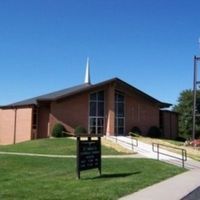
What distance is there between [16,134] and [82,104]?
789 cm

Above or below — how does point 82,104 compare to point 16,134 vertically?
above

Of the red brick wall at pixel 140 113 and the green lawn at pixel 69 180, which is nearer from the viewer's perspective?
the green lawn at pixel 69 180

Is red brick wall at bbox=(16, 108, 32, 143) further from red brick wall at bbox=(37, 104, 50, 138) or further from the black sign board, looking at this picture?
the black sign board

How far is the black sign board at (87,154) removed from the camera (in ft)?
54.6

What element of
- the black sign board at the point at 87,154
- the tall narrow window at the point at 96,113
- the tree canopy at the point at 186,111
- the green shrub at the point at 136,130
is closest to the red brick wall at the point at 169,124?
the green shrub at the point at 136,130

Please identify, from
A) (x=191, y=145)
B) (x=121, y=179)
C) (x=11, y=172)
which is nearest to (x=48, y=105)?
(x=191, y=145)

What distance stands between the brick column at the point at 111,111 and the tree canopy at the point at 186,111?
35453 mm

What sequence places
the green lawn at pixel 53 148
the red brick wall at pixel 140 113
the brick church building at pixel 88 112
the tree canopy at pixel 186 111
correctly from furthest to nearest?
the tree canopy at pixel 186 111 → the red brick wall at pixel 140 113 → the brick church building at pixel 88 112 → the green lawn at pixel 53 148

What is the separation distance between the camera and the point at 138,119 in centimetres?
5103

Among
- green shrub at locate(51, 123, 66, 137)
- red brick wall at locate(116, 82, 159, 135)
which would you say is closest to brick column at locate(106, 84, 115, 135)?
red brick wall at locate(116, 82, 159, 135)

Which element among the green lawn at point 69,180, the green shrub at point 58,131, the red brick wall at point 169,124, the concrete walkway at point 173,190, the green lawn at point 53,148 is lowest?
the concrete walkway at point 173,190

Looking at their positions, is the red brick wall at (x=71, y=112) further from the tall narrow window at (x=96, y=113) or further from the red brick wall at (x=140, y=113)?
the red brick wall at (x=140, y=113)

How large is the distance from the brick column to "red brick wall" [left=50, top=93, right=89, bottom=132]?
228 cm

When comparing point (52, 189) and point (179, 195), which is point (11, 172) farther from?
point (179, 195)
